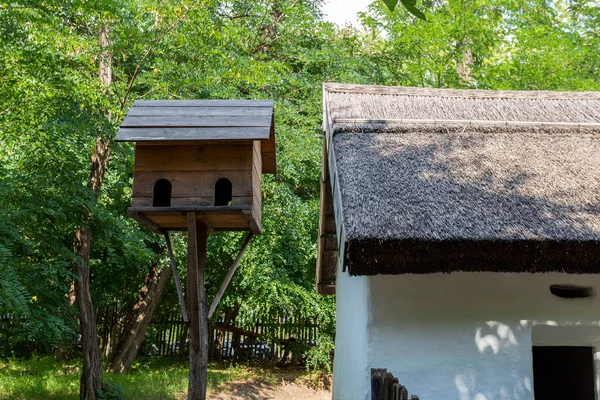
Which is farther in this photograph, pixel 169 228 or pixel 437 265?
pixel 169 228

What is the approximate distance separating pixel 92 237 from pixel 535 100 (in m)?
5.96

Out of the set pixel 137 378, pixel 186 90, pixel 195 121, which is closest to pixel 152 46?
pixel 186 90

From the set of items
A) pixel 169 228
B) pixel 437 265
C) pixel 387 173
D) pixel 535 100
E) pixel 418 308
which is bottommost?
pixel 418 308

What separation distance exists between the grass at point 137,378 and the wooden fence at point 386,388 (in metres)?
5.77

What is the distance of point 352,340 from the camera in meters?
5.70

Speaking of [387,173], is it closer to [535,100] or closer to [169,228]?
[169,228]

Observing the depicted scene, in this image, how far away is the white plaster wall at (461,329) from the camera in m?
4.43

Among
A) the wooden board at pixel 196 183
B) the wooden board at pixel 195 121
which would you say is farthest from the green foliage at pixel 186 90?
the wooden board at pixel 195 121

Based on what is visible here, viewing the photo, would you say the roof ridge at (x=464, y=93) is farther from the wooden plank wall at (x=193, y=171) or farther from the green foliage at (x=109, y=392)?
the green foliage at (x=109, y=392)

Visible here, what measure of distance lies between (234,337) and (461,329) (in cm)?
966

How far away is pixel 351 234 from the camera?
379 centimetres

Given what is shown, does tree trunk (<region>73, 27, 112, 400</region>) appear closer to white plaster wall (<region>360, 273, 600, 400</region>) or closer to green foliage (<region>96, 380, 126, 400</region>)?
green foliage (<region>96, 380, 126, 400</region>)

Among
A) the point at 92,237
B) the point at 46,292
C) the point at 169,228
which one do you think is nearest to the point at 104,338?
the point at 92,237

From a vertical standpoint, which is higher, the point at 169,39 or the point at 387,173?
the point at 169,39
